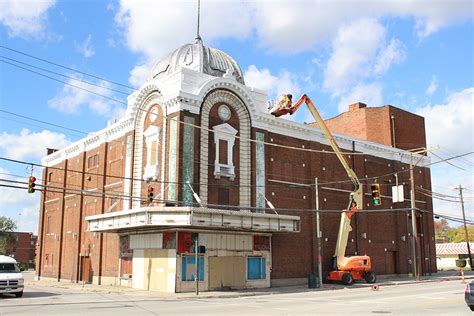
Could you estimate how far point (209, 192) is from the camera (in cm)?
3441

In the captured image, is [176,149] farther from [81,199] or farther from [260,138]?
[81,199]

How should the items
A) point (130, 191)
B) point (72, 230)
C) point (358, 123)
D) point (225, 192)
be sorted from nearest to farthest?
1. point (225, 192)
2. point (130, 191)
3. point (72, 230)
4. point (358, 123)

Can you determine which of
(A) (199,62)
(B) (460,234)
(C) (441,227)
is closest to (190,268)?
(A) (199,62)

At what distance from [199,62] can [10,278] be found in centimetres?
2062

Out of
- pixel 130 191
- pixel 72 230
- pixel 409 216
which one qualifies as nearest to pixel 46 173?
pixel 72 230

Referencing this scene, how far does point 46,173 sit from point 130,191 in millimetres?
21917

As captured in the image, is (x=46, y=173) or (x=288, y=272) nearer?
(x=288, y=272)

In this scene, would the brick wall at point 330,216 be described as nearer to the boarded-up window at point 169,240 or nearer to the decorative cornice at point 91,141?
the boarded-up window at point 169,240

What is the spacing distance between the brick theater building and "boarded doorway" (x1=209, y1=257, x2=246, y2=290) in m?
0.07

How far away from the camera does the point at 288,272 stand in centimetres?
3806

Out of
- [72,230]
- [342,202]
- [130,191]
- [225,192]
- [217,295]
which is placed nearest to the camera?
[217,295]

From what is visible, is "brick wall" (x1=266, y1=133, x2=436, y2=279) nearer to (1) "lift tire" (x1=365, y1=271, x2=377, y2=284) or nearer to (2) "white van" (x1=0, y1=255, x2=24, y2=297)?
(1) "lift tire" (x1=365, y1=271, x2=377, y2=284)

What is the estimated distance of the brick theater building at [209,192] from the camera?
3275cm

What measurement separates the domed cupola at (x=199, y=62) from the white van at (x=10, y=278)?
1786 cm
